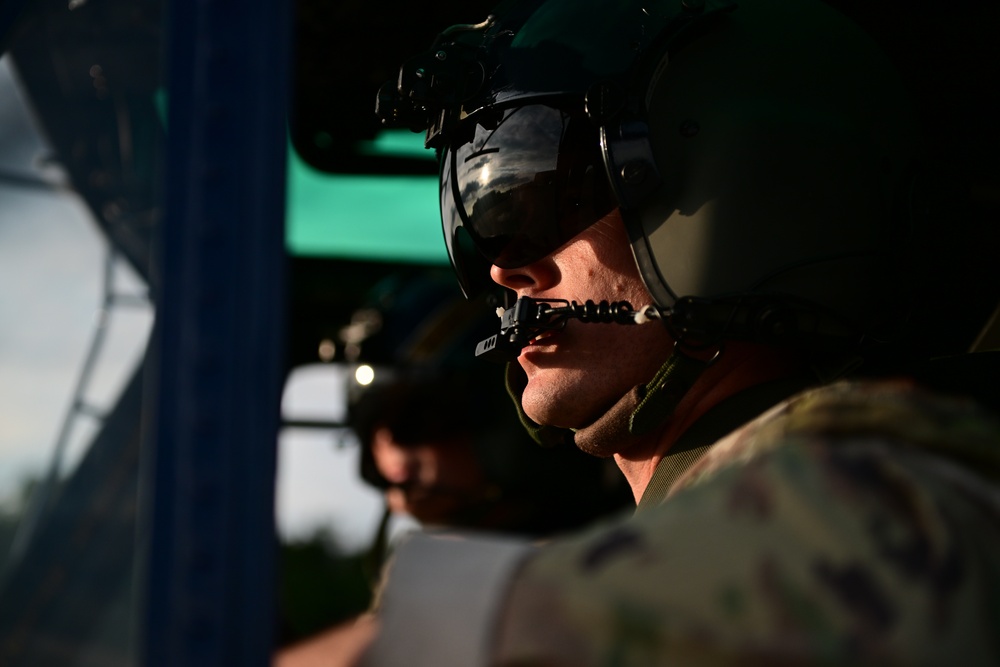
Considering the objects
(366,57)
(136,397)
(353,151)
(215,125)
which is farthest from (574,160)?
(353,151)

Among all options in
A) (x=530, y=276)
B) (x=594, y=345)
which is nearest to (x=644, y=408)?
(x=594, y=345)

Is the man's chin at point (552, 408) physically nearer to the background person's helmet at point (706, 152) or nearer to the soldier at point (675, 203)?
the soldier at point (675, 203)

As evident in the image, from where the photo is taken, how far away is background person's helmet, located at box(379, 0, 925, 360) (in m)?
1.25

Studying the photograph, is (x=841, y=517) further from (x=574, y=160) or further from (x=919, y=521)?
(x=574, y=160)

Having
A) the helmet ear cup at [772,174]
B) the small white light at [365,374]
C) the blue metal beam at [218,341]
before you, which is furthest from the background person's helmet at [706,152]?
the small white light at [365,374]

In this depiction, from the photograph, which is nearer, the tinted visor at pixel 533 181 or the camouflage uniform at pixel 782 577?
the camouflage uniform at pixel 782 577

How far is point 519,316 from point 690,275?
23 centimetres

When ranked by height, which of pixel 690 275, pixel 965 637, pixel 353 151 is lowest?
pixel 353 151

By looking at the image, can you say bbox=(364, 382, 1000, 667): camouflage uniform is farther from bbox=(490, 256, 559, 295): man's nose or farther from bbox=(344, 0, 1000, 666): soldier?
bbox=(490, 256, 559, 295): man's nose

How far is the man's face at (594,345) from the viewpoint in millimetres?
1304

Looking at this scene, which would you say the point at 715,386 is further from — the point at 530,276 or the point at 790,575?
the point at 790,575

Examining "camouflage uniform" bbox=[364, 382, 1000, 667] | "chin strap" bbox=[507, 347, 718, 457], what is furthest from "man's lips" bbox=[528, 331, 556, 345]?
"camouflage uniform" bbox=[364, 382, 1000, 667]

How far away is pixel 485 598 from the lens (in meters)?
0.60

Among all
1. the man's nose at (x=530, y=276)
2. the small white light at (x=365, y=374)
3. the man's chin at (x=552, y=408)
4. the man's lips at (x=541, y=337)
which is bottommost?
the small white light at (x=365, y=374)
